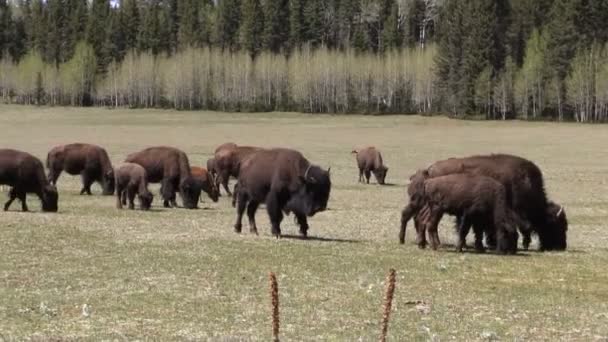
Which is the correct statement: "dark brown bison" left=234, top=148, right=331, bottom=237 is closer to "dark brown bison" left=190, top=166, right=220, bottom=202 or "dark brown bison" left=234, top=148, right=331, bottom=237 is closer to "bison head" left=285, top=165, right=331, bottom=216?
"bison head" left=285, top=165, right=331, bottom=216

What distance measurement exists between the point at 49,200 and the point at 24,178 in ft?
3.10

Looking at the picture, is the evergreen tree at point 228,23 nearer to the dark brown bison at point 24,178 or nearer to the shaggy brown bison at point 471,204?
the dark brown bison at point 24,178

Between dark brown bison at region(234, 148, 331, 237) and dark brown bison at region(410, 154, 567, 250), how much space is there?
8.98ft

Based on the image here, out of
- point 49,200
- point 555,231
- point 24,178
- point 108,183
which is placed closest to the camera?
point 555,231

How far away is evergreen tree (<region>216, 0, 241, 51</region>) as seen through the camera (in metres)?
160

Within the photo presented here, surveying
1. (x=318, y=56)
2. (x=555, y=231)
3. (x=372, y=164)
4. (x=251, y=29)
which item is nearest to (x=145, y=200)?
(x=555, y=231)

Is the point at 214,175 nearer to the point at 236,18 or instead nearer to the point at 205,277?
the point at 205,277

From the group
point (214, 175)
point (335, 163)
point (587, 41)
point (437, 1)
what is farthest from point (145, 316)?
point (437, 1)

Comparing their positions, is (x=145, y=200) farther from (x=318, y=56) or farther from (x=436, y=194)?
(x=318, y=56)

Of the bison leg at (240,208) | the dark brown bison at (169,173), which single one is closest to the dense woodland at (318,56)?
the dark brown bison at (169,173)

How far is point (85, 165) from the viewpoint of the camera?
35.8m

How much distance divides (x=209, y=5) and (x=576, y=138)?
10369cm

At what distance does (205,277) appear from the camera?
16500 mm

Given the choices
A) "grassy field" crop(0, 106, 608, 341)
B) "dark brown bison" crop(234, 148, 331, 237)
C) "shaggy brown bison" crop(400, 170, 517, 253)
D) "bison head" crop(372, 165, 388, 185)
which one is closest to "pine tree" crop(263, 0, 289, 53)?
"bison head" crop(372, 165, 388, 185)
